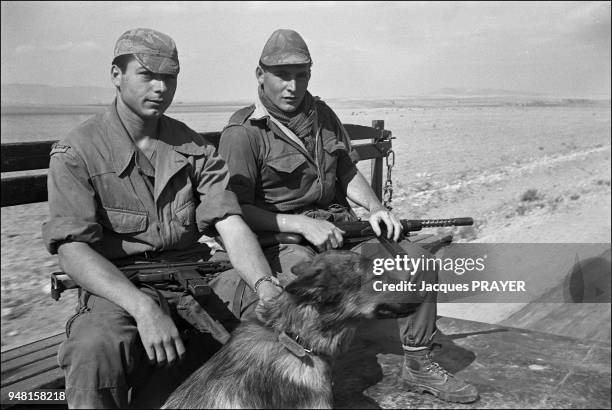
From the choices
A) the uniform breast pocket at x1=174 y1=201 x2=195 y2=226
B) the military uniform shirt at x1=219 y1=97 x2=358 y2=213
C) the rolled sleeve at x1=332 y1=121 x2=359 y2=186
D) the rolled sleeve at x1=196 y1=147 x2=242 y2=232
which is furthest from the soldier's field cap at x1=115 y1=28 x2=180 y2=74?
the rolled sleeve at x1=332 y1=121 x2=359 y2=186

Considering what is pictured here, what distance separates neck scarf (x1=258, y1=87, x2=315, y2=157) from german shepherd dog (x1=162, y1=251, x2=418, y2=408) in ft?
4.20

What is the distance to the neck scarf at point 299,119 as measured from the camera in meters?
3.88

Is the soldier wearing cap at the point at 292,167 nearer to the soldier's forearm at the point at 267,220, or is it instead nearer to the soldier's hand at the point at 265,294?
the soldier's forearm at the point at 267,220

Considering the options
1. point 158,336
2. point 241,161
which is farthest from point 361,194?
point 158,336

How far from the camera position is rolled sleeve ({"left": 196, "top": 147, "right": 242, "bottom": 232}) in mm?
3088

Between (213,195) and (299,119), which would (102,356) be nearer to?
(213,195)

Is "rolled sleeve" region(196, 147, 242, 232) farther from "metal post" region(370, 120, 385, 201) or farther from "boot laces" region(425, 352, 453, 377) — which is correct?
"metal post" region(370, 120, 385, 201)

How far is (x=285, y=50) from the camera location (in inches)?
145

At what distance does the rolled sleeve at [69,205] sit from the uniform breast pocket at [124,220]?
13 centimetres

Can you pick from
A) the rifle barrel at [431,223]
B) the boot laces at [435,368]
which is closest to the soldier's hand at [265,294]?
the boot laces at [435,368]

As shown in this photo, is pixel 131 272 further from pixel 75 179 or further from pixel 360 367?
pixel 360 367

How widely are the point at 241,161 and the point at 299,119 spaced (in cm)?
56

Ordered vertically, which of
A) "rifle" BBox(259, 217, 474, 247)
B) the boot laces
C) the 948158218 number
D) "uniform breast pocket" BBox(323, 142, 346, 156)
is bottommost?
the 948158218 number

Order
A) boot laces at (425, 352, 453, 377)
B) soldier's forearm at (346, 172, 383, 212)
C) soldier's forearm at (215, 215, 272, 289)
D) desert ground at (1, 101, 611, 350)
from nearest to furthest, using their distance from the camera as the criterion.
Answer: soldier's forearm at (215, 215, 272, 289)
boot laces at (425, 352, 453, 377)
soldier's forearm at (346, 172, 383, 212)
desert ground at (1, 101, 611, 350)
